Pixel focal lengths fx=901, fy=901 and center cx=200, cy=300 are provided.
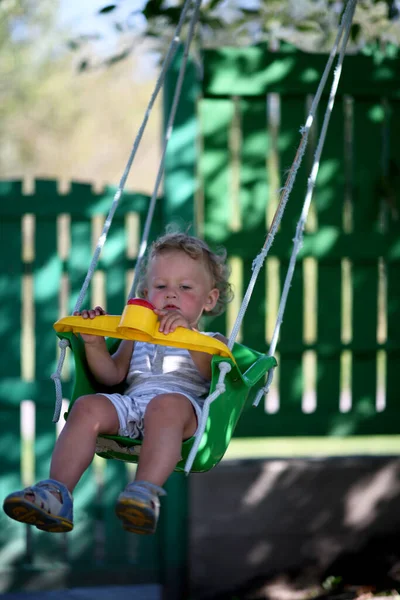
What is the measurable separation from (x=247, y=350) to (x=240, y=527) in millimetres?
1739

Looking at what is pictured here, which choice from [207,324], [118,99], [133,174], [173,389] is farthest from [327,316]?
[118,99]

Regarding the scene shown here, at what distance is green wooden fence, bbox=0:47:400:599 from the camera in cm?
Result: 422

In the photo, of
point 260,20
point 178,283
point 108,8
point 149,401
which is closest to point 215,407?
point 149,401

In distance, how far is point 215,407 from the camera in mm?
2537

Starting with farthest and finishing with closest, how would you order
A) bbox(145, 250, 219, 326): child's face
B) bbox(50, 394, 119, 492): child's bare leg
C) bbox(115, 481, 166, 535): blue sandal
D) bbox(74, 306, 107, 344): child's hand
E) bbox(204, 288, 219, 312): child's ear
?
bbox(204, 288, 219, 312): child's ear < bbox(145, 250, 219, 326): child's face < bbox(74, 306, 107, 344): child's hand < bbox(50, 394, 119, 492): child's bare leg < bbox(115, 481, 166, 535): blue sandal

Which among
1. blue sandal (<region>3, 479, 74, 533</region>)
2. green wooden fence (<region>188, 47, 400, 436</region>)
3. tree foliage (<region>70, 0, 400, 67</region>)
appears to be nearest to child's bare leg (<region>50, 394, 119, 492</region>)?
blue sandal (<region>3, 479, 74, 533</region>)

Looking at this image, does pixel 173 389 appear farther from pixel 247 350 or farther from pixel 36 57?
pixel 36 57

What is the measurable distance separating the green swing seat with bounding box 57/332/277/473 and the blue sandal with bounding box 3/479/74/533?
276mm

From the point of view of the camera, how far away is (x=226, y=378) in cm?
258

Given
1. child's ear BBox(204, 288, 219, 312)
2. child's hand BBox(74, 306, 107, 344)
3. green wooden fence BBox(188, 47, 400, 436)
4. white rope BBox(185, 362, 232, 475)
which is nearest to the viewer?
white rope BBox(185, 362, 232, 475)

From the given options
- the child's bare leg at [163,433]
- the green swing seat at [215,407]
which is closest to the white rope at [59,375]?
the green swing seat at [215,407]

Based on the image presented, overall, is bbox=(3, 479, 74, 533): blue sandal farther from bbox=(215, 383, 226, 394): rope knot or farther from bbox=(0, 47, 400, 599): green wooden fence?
bbox=(0, 47, 400, 599): green wooden fence

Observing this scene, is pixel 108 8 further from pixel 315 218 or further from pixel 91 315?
pixel 91 315

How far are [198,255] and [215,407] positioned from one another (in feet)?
1.95
